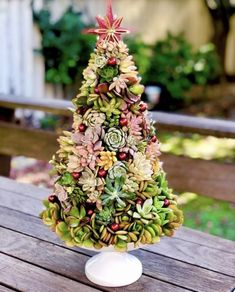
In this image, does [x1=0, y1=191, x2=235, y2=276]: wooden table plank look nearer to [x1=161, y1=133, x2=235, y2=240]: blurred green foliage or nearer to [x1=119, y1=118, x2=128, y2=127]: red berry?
[x1=119, y1=118, x2=128, y2=127]: red berry

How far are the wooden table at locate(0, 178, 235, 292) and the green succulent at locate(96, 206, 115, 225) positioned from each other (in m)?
0.16

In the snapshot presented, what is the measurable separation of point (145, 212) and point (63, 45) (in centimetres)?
363

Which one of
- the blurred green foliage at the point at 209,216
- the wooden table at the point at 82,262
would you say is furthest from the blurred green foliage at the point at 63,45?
the wooden table at the point at 82,262

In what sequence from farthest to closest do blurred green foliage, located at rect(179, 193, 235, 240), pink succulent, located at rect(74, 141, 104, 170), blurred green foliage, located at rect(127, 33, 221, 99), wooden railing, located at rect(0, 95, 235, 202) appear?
blurred green foliage, located at rect(127, 33, 221, 99) → blurred green foliage, located at rect(179, 193, 235, 240) → wooden railing, located at rect(0, 95, 235, 202) → pink succulent, located at rect(74, 141, 104, 170)

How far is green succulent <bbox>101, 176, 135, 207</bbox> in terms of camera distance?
107 cm

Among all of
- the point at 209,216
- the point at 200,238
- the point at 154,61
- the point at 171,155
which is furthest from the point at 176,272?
the point at 154,61

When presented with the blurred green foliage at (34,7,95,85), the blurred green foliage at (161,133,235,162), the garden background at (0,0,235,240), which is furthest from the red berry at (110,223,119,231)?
the blurred green foliage at (34,7,95,85)

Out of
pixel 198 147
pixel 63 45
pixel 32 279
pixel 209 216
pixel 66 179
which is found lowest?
pixel 209 216

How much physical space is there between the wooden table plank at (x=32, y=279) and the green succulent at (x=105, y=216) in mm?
164

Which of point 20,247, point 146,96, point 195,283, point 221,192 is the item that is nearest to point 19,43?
point 146,96

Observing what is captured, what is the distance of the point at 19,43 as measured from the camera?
166 inches

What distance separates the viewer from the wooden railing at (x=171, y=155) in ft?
6.90

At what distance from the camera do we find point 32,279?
45.4 inches

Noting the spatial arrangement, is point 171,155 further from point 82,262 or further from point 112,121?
point 112,121
